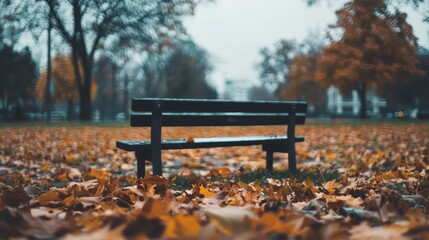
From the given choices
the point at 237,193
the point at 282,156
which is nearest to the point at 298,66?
the point at 282,156

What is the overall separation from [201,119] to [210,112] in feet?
0.41

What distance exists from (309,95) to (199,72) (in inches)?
601

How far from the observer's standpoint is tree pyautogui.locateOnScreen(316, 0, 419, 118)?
14.6 feet

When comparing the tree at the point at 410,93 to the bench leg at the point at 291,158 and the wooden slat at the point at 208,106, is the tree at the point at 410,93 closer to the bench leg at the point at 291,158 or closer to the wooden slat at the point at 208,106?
the bench leg at the point at 291,158

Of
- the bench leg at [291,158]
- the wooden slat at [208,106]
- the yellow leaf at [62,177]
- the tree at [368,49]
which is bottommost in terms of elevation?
the yellow leaf at [62,177]

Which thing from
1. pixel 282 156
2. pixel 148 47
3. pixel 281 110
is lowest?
pixel 282 156

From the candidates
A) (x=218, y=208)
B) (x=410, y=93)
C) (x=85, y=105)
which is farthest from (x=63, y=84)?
(x=410, y=93)

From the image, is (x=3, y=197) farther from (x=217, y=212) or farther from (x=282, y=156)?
(x=282, y=156)

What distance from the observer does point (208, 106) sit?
157 inches

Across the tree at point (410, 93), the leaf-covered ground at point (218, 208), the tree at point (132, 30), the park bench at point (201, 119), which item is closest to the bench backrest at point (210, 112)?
the park bench at point (201, 119)

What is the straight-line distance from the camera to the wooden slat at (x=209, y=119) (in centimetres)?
382

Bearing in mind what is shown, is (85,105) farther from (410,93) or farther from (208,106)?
(410,93)

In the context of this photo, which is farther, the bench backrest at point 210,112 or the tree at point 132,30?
the tree at point 132,30

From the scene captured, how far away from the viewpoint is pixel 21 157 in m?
5.87
